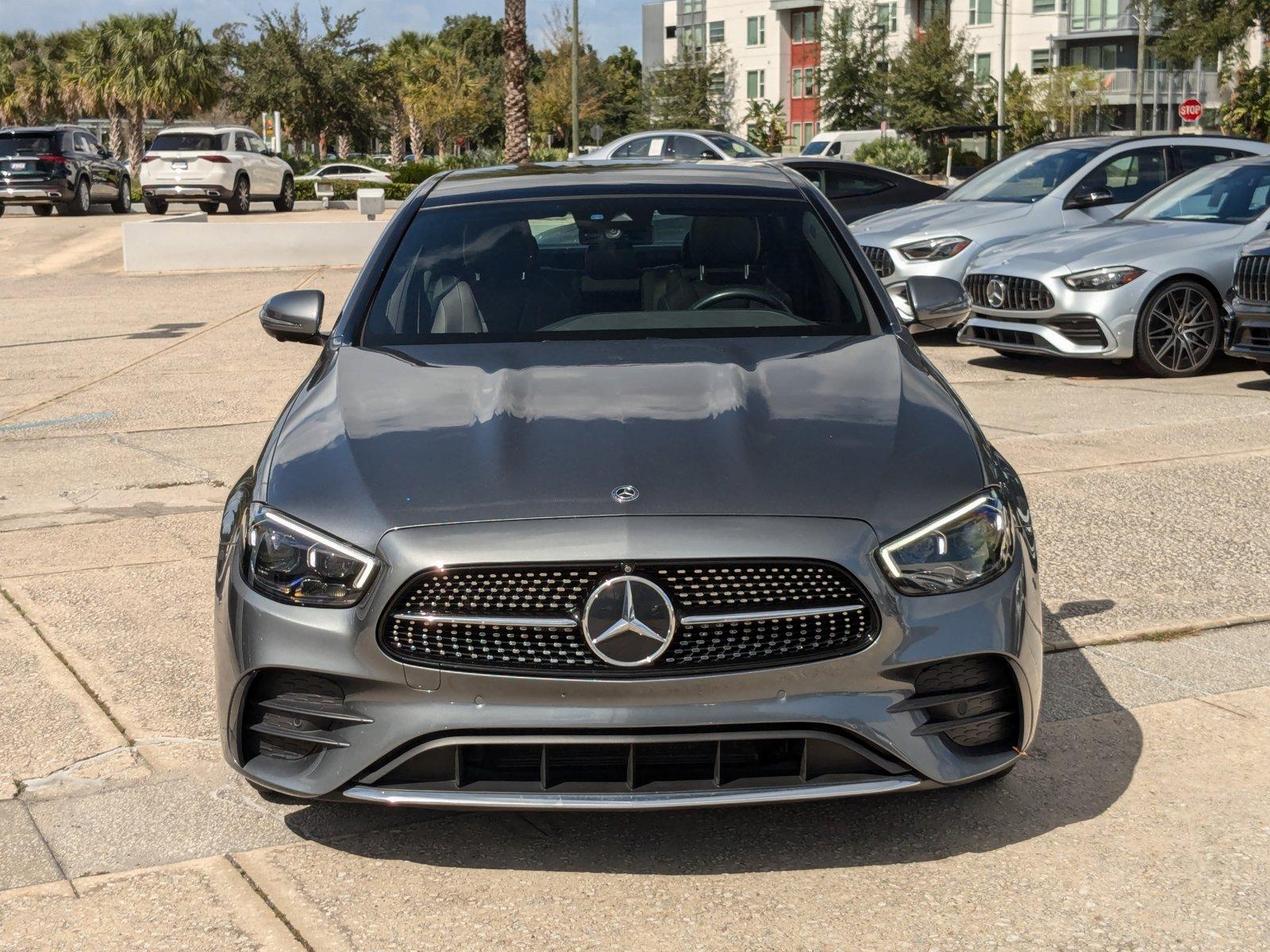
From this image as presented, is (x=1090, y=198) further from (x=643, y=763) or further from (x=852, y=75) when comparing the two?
(x=852, y=75)

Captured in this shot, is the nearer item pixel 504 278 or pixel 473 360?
pixel 473 360

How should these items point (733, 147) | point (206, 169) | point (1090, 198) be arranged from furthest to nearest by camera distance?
point (206, 169) < point (733, 147) < point (1090, 198)

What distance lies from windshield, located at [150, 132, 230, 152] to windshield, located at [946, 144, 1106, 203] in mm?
20242

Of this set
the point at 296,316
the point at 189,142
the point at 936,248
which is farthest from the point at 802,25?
the point at 296,316

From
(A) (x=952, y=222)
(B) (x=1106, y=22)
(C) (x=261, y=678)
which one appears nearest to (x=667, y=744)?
(C) (x=261, y=678)

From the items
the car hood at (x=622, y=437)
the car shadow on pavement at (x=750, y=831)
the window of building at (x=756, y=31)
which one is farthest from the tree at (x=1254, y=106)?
the car shadow on pavement at (x=750, y=831)

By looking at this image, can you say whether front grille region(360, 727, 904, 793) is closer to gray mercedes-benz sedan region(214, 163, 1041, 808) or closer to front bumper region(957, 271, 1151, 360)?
gray mercedes-benz sedan region(214, 163, 1041, 808)

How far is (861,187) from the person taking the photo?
58.2 feet

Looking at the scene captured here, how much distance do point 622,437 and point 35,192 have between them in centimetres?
2970

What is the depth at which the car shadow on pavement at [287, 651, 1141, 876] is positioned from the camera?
351 centimetres

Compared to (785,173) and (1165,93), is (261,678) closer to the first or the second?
(785,173)

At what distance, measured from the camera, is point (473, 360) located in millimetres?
4199

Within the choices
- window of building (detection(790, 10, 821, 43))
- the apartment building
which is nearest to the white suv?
the apartment building

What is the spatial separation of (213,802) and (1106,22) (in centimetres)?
7761
